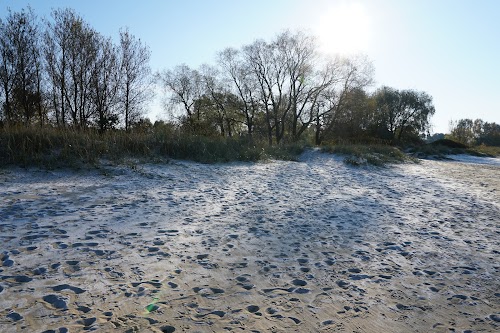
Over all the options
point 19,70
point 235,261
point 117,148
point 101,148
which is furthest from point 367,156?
point 19,70

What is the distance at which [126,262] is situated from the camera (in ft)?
10.3

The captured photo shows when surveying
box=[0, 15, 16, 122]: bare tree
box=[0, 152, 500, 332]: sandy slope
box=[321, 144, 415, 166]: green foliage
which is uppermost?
box=[0, 15, 16, 122]: bare tree

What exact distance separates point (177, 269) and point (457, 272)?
2.98 meters

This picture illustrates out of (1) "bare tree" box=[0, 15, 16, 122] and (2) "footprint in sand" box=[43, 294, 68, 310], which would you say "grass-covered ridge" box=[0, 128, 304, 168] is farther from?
(1) "bare tree" box=[0, 15, 16, 122]

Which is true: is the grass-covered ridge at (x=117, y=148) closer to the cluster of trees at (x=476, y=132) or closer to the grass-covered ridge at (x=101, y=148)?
the grass-covered ridge at (x=101, y=148)

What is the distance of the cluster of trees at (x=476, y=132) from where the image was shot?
57.8 m

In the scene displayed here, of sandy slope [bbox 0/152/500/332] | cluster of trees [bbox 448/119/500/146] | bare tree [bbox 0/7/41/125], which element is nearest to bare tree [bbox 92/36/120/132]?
bare tree [bbox 0/7/41/125]

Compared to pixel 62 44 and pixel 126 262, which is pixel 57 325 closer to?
pixel 126 262

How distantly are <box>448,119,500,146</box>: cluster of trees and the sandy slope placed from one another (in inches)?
2525

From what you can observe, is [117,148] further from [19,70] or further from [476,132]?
[476,132]

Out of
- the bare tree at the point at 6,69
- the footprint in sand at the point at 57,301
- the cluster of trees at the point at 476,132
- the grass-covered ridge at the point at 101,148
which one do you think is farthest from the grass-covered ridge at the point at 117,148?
the cluster of trees at the point at 476,132

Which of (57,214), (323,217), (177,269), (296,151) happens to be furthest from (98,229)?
(296,151)

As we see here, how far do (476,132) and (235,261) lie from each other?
83075 millimetres

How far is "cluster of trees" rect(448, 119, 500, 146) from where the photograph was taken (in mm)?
57781
